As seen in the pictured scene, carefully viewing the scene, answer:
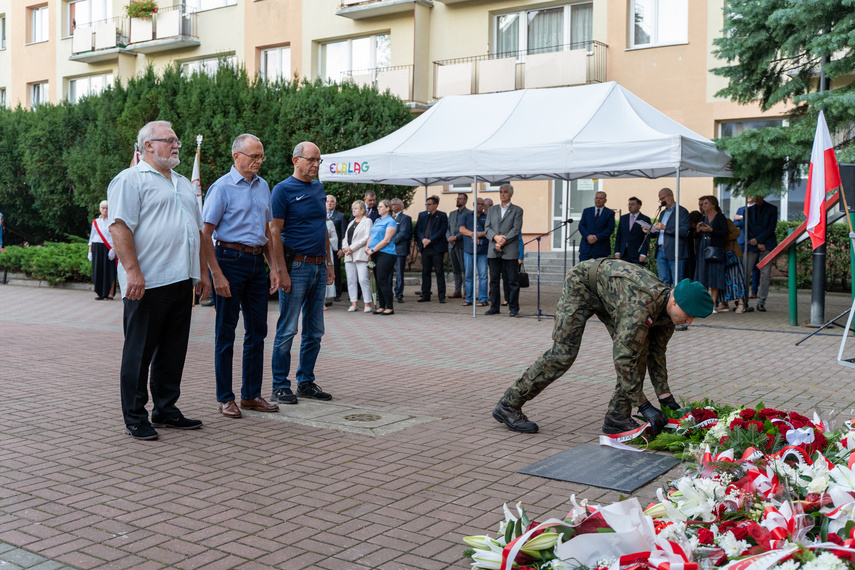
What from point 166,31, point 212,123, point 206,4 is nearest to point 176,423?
point 212,123

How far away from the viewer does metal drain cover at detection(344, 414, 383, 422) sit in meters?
6.14

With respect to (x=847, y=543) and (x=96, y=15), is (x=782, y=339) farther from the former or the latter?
(x=96, y=15)

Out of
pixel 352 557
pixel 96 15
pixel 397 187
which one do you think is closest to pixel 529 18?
pixel 397 187

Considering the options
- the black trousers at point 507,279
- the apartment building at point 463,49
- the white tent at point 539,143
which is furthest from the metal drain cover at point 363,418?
the apartment building at point 463,49

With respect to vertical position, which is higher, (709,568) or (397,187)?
(397,187)

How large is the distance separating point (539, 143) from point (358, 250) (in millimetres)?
3590

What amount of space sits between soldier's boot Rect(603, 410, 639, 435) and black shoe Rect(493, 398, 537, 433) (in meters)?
0.48

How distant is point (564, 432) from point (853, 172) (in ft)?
19.7

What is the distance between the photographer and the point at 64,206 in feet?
81.9

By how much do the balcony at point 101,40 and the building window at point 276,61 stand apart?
22.0 feet

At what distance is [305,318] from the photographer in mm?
6852

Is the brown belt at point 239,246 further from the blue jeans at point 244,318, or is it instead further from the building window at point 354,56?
the building window at point 354,56

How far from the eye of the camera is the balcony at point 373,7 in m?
26.0

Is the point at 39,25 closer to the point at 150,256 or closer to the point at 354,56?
the point at 354,56
